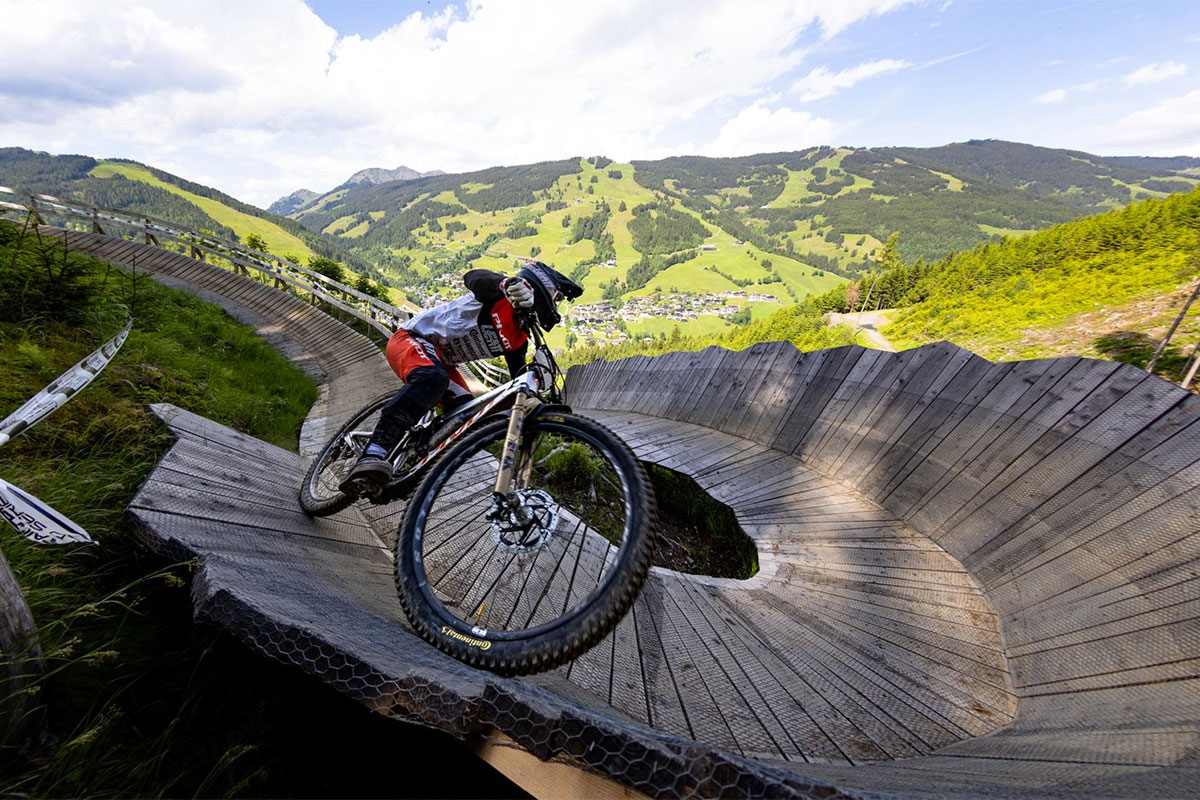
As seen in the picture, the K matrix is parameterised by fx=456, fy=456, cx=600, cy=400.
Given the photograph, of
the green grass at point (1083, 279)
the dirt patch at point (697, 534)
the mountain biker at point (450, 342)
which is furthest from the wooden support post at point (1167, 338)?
the mountain biker at point (450, 342)

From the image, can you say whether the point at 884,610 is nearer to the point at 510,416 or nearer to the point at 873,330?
the point at 510,416

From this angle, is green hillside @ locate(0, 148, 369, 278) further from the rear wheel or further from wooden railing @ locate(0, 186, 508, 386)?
the rear wheel

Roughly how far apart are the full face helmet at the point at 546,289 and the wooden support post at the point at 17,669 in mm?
2156

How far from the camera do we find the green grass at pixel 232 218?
119m

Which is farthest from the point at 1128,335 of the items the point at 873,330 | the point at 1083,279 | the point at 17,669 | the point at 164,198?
the point at 164,198

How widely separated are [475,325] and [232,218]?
179 m

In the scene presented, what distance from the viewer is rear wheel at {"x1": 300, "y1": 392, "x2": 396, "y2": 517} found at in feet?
10.4

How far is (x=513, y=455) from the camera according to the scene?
2.25 m

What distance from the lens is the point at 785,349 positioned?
20.7 feet

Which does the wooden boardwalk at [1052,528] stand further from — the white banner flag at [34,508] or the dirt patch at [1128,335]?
the dirt patch at [1128,335]

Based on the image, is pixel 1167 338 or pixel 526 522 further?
pixel 1167 338

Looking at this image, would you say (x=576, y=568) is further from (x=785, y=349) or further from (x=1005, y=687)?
(x=785, y=349)

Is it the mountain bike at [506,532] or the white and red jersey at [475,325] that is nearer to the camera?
the mountain bike at [506,532]

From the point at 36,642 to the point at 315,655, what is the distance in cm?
81
